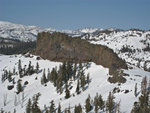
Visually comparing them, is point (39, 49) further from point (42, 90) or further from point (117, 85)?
point (117, 85)

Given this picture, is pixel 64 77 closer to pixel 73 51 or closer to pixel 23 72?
pixel 73 51

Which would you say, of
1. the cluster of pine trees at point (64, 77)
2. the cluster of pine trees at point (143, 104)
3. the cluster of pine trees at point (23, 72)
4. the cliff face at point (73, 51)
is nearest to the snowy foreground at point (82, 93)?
the cluster of pine trees at point (64, 77)

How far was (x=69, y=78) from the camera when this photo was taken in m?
124

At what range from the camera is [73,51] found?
148 m

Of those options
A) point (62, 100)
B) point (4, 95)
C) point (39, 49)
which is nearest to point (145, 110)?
point (62, 100)

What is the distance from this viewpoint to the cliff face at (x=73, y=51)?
117m

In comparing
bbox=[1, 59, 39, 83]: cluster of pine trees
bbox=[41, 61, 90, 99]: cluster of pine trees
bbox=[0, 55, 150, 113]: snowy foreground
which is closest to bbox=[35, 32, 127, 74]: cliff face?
bbox=[0, 55, 150, 113]: snowy foreground

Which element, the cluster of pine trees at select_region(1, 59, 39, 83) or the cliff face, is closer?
the cliff face

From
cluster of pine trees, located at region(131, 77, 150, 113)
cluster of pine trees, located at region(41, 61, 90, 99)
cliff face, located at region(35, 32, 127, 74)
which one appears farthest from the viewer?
cliff face, located at region(35, 32, 127, 74)

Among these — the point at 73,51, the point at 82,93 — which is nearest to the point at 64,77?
the point at 82,93

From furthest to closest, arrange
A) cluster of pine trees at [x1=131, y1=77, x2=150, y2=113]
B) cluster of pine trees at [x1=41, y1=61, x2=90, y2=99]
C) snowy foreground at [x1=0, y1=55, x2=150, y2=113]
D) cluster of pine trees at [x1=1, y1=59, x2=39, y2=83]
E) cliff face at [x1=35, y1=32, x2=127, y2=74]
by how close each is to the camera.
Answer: cluster of pine trees at [x1=1, y1=59, x2=39, y2=83] → cliff face at [x1=35, y1=32, x2=127, y2=74] → cluster of pine trees at [x1=41, y1=61, x2=90, y2=99] → snowy foreground at [x1=0, y1=55, x2=150, y2=113] → cluster of pine trees at [x1=131, y1=77, x2=150, y2=113]

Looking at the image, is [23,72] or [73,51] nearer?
[73,51]

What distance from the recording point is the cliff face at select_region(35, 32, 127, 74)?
117250mm

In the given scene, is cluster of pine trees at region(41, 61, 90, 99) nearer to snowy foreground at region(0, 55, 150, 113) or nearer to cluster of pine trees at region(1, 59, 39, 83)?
snowy foreground at region(0, 55, 150, 113)
